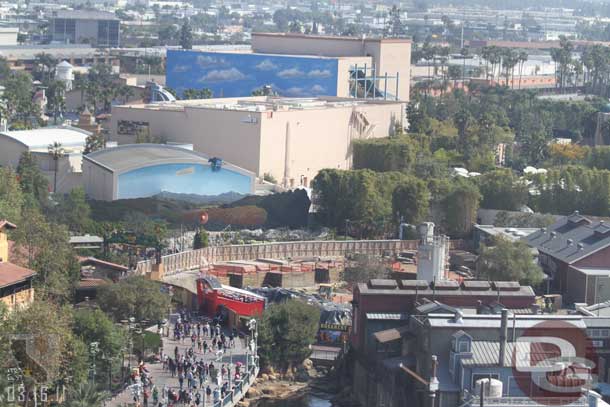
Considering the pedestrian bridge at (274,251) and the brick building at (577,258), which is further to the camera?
the pedestrian bridge at (274,251)

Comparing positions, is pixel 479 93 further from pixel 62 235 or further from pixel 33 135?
pixel 62 235

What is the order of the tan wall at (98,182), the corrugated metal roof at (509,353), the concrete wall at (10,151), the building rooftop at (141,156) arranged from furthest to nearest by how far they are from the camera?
the concrete wall at (10,151), the building rooftop at (141,156), the tan wall at (98,182), the corrugated metal roof at (509,353)

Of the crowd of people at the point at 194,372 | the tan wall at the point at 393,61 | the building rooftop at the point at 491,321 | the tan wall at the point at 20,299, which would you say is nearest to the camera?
the building rooftop at the point at 491,321

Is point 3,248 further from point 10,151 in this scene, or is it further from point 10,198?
point 10,151

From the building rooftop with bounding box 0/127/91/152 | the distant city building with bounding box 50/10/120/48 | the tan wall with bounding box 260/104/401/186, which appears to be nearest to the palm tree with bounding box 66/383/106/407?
the building rooftop with bounding box 0/127/91/152

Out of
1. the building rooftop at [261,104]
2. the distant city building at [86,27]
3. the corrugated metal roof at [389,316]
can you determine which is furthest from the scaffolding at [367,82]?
the distant city building at [86,27]

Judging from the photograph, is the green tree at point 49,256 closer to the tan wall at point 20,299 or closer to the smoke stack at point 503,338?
the tan wall at point 20,299

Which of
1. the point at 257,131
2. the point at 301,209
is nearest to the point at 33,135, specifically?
the point at 257,131
